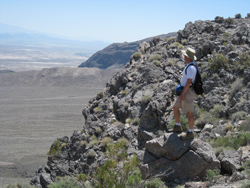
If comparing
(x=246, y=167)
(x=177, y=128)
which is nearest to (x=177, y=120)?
(x=177, y=128)

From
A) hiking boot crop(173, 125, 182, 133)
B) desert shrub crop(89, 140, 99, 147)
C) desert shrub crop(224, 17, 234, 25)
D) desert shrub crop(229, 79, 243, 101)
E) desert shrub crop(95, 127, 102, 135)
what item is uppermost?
desert shrub crop(224, 17, 234, 25)

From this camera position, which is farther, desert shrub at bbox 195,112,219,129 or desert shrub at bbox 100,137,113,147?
desert shrub at bbox 100,137,113,147

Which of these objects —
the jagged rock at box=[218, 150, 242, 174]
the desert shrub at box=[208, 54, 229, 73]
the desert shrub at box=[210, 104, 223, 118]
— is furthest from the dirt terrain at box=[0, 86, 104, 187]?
the jagged rock at box=[218, 150, 242, 174]

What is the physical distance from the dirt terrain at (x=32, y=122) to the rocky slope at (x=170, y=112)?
431 cm

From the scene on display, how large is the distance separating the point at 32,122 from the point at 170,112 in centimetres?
3369

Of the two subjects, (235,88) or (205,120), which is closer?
(205,120)

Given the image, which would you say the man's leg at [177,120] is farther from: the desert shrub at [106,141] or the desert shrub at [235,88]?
the desert shrub at [106,141]

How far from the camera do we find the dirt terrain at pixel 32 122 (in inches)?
1004

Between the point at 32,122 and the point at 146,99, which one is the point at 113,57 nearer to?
the point at 32,122

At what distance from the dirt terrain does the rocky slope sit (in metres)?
4.31

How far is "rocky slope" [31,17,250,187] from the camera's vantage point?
6871mm

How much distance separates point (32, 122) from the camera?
42.2 metres

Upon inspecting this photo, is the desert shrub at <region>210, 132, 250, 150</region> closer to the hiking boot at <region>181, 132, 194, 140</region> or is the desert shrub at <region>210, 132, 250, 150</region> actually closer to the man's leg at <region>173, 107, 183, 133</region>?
the hiking boot at <region>181, 132, 194, 140</region>

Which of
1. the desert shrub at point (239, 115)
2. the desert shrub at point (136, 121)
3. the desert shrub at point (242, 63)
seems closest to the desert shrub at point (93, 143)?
the desert shrub at point (136, 121)
